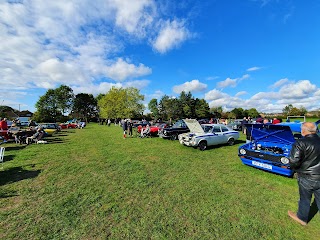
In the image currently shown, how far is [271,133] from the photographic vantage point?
6.61 m

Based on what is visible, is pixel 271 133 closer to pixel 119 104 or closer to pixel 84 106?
pixel 119 104

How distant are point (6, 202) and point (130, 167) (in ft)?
12.3

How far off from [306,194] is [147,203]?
10.4 ft

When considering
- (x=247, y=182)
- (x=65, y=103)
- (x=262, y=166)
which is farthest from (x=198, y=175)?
(x=65, y=103)

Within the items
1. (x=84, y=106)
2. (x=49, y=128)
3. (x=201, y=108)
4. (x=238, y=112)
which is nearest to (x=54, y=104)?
(x=84, y=106)

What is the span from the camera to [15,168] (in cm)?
681

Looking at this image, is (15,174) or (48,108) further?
(48,108)

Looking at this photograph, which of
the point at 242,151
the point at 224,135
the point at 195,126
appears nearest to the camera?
the point at 242,151

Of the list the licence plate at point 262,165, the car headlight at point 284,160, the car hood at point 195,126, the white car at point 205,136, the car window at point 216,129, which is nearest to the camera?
the car headlight at point 284,160

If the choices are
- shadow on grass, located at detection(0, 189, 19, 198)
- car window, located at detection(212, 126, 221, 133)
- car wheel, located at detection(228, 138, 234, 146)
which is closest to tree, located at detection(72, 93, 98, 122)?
car window, located at detection(212, 126, 221, 133)

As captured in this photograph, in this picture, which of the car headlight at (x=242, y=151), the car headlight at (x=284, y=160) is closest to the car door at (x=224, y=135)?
the car headlight at (x=242, y=151)

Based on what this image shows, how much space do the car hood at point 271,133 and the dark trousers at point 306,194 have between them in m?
3.23

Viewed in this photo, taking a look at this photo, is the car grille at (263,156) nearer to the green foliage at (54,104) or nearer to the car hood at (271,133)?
the car hood at (271,133)

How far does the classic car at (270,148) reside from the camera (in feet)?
18.8
